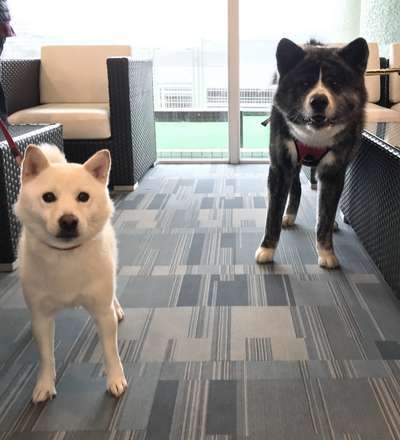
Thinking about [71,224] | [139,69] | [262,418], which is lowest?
[262,418]

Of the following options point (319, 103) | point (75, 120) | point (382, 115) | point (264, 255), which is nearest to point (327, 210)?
point (264, 255)

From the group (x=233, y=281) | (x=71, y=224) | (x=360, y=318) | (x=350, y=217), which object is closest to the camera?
(x=71, y=224)

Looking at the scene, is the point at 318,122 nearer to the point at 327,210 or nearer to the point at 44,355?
the point at 327,210

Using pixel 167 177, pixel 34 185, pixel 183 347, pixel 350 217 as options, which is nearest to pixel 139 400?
pixel 183 347

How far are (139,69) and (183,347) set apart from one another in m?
2.41

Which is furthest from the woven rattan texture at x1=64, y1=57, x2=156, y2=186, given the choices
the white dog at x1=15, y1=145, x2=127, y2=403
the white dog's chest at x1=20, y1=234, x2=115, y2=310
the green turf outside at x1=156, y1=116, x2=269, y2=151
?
the white dog's chest at x1=20, y1=234, x2=115, y2=310

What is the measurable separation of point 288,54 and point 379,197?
0.66 metres

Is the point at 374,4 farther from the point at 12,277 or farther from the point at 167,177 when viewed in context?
the point at 12,277

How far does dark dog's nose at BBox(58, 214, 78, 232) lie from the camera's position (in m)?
1.05

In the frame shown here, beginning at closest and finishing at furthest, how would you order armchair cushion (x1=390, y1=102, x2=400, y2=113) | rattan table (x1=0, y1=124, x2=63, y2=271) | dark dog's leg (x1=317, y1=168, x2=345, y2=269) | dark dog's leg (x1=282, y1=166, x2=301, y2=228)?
rattan table (x1=0, y1=124, x2=63, y2=271) → dark dog's leg (x1=317, y1=168, x2=345, y2=269) → dark dog's leg (x1=282, y1=166, x2=301, y2=228) → armchair cushion (x1=390, y1=102, x2=400, y2=113)

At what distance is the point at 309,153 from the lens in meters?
1.96

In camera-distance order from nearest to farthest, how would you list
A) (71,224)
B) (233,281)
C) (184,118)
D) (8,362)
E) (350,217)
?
(71,224)
(8,362)
(233,281)
(350,217)
(184,118)

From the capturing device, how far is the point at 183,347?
150cm

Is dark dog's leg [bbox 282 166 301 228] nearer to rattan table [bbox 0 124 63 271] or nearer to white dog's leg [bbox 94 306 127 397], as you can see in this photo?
rattan table [bbox 0 124 63 271]
